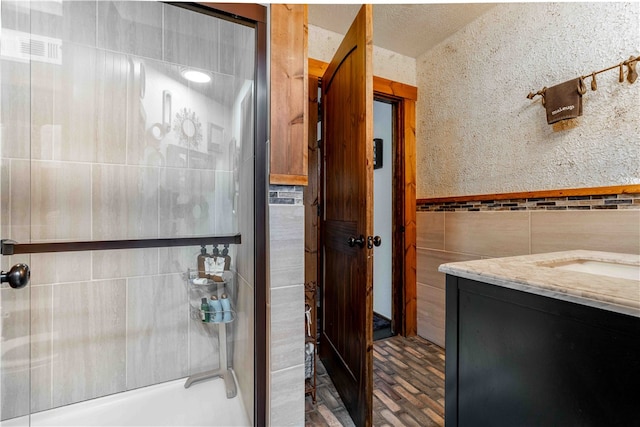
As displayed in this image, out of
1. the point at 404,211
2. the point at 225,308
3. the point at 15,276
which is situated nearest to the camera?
the point at 15,276

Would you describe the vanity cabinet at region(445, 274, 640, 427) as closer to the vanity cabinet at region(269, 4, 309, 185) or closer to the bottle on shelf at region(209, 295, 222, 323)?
the vanity cabinet at region(269, 4, 309, 185)

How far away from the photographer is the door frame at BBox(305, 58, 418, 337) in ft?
7.82

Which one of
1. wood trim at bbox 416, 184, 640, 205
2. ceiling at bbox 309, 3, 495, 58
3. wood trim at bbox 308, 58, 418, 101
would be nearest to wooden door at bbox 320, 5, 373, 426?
wood trim at bbox 308, 58, 418, 101

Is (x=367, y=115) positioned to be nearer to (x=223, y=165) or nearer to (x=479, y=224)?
(x=223, y=165)

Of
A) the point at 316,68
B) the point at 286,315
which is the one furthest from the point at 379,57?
the point at 286,315

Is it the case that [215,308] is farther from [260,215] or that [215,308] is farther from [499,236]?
[499,236]

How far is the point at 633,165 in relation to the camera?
1.26m

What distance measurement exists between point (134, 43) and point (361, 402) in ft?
6.70

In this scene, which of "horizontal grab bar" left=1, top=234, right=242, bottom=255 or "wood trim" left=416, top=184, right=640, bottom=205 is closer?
Answer: "horizontal grab bar" left=1, top=234, right=242, bottom=255

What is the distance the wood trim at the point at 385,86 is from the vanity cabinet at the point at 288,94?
37.5 inches

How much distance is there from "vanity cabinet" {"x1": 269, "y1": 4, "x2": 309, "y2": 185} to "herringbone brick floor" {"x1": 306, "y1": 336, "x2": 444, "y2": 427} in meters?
1.23

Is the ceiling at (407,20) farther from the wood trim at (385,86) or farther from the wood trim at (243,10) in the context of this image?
the wood trim at (243,10)

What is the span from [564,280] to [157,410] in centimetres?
168

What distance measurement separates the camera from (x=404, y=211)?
2381 mm
